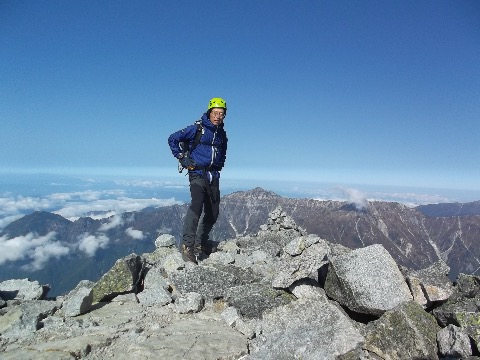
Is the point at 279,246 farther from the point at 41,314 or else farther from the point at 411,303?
the point at 41,314

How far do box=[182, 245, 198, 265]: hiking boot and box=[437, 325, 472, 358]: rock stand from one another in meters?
7.79

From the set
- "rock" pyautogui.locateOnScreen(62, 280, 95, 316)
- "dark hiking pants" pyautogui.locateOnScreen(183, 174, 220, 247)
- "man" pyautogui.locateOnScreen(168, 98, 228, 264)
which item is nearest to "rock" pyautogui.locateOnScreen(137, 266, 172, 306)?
"rock" pyautogui.locateOnScreen(62, 280, 95, 316)

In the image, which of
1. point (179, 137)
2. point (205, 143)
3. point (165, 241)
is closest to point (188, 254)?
point (165, 241)

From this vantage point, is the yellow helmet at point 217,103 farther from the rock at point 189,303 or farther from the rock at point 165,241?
the rock at point 165,241

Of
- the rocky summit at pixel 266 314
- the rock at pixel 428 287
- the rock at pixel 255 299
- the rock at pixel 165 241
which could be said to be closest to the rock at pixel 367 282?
the rocky summit at pixel 266 314

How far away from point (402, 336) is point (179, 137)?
28.4 feet

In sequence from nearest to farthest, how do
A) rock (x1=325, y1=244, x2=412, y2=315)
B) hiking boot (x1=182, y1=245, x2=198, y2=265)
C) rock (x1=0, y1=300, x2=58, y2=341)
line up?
rock (x1=0, y1=300, x2=58, y2=341)
rock (x1=325, y1=244, x2=412, y2=315)
hiking boot (x1=182, y1=245, x2=198, y2=265)

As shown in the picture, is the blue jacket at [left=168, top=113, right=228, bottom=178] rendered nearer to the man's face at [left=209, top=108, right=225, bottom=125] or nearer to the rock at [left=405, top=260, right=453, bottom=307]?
the man's face at [left=209, top=108, right=225, bottom=125]

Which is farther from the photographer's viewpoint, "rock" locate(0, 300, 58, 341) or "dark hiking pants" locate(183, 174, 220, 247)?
"dark hiking pants" locate(183, 174, 220, 247)

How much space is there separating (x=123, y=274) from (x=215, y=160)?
484 centimetres

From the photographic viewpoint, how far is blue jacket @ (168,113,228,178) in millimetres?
11578

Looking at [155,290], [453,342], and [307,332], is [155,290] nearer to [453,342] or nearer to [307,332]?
[307,332]

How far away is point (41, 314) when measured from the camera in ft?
25.0

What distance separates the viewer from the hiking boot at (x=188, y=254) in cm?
1195
